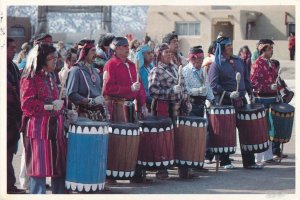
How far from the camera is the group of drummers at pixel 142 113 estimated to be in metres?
7.14

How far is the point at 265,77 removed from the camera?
34.1ft

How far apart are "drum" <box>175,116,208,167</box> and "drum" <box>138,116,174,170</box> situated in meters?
0.28

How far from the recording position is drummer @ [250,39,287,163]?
1039 centimetres

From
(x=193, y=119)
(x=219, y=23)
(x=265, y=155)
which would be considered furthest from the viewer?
(x=219, y=23)

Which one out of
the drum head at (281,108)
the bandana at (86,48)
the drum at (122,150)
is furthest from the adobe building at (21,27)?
the drum at (122,150)

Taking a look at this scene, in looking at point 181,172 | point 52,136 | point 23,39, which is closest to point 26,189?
point 52,136

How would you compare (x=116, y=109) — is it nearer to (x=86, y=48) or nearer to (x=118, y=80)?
(x=118, y=80)

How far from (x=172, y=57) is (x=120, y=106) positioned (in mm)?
1240

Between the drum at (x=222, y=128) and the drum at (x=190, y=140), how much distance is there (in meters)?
0.56

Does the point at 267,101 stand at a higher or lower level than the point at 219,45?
lower

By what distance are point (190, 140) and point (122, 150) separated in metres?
1.15

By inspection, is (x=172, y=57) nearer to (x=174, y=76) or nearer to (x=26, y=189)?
(x=174, y=76)

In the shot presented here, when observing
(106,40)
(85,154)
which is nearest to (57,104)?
(85,154)

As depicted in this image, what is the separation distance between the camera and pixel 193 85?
31.3 ft
